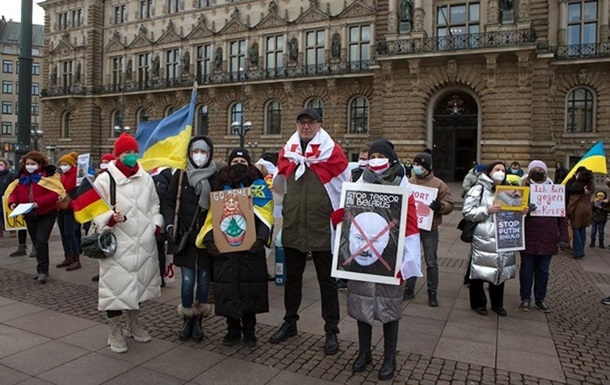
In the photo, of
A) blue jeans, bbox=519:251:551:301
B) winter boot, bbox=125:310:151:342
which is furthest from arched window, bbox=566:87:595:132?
winter boot, bbox=125:310:151:342

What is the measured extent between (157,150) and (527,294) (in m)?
5.16

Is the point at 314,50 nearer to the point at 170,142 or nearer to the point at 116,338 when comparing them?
the point at 170,142

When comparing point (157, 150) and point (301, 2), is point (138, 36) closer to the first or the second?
point (301, 2)

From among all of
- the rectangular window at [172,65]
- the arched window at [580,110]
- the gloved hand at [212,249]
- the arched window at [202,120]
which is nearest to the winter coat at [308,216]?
the gloved hand at [212,249]

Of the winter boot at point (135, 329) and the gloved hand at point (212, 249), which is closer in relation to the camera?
the gloved hand at point (212, 249)

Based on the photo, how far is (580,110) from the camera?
2795 centimetres

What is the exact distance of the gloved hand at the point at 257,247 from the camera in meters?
4.75

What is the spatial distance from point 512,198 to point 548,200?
66 cm

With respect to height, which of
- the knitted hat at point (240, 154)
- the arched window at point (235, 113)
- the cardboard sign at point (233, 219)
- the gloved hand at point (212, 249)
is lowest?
the gloved hand at point (212, 249)

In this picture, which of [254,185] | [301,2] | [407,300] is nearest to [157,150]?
[254,185]

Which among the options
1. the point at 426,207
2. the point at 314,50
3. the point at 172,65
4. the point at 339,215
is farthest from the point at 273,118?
the point at 339,215

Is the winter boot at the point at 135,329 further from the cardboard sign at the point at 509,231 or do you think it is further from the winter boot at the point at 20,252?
the winter boot at the point at 20,252

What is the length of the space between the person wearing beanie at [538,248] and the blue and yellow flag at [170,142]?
4536 mm

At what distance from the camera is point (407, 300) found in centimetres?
686
